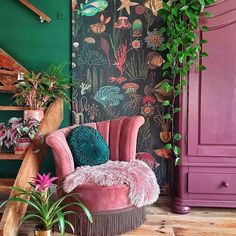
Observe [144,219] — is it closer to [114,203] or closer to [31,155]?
[114,203]

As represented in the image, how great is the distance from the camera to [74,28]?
2811 mm

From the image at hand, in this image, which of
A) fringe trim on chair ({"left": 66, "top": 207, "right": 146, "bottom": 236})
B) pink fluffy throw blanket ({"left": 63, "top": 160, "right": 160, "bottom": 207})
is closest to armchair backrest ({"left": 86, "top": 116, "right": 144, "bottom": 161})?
pink fluffy throw blanket ({"left": 63, "top": 160, "right": 160, "bottom": 207})

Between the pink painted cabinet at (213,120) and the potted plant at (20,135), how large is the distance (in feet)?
3.99

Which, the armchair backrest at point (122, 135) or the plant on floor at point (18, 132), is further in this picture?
the armchair backrest at point (122, 135)

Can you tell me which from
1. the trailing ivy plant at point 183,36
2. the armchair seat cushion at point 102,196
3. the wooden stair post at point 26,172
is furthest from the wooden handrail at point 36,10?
the armchair seat cushion at point 102,196

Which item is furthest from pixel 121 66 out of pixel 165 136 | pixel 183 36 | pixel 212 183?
pixel 212 183

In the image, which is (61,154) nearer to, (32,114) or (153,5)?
(32,114)

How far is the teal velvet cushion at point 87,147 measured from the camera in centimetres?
219

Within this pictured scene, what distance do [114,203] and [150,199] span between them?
28 centimetres

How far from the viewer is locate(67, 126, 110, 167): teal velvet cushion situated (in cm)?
219

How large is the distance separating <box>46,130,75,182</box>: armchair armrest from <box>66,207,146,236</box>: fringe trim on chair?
13.0 inches

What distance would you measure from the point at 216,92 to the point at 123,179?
1068 millimetres

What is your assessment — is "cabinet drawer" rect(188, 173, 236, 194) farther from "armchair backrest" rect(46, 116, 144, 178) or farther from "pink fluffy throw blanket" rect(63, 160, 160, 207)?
"armchair backrest" rect(46, 116, 144, 178)

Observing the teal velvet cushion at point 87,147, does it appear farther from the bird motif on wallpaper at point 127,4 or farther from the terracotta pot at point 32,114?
the bird motif on wallpaper at point 127,4
